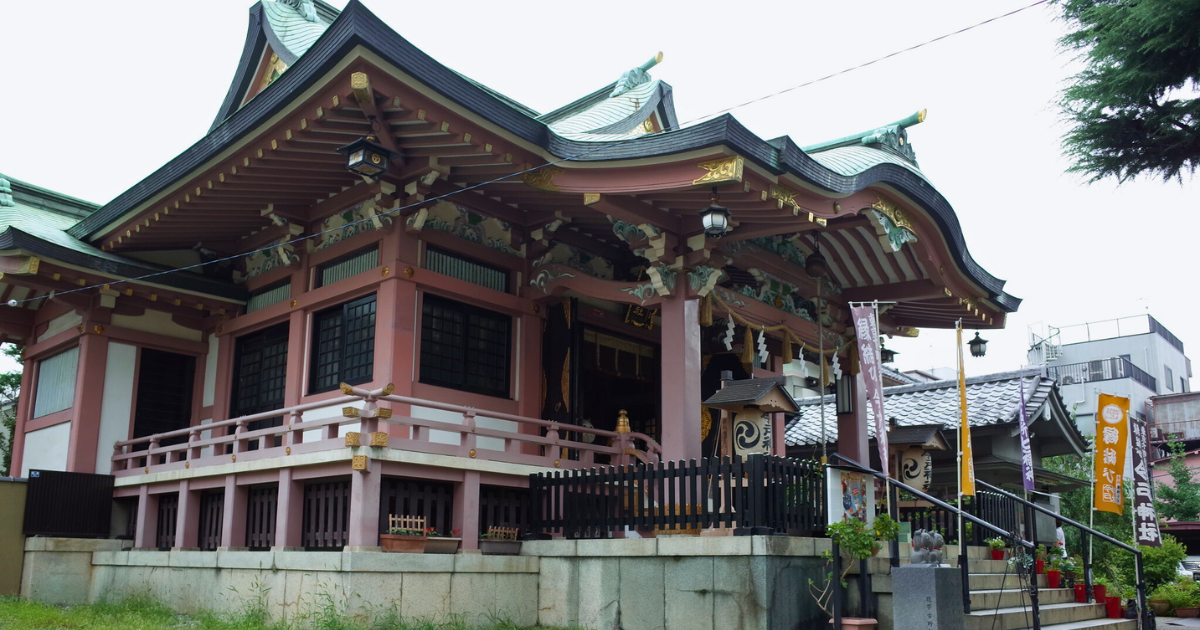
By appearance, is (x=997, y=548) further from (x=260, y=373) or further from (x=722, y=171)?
(x=260, y=373)

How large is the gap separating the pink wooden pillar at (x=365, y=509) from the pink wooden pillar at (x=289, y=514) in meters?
1.06

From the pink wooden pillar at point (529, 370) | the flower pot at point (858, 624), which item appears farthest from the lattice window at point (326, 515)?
the flower pot at point (858, 624)

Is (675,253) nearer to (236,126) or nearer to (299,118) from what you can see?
(299,118)

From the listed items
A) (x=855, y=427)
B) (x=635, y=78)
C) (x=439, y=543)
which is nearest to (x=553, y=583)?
(x=439, y=543)

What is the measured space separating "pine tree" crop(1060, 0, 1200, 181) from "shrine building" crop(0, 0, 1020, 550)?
6.68 ft

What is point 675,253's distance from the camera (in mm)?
11328

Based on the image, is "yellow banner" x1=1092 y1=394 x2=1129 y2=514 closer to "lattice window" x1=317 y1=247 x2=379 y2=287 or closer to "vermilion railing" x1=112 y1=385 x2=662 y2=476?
"vermilion railing" x1=112 y1=385 x2=662 y2=476

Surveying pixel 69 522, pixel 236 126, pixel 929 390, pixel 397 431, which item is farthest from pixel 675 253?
pixel 929 390

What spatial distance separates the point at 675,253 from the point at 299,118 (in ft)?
14.5

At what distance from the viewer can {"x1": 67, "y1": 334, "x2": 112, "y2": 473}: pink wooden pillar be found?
44.8 ft

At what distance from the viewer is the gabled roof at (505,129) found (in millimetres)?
8977

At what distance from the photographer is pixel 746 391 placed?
10.8 meters

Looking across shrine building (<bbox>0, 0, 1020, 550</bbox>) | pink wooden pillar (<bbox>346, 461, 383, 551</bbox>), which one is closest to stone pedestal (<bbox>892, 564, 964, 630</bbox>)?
shrine building (<bbox>0, 0, 1020, 550</bbox>)

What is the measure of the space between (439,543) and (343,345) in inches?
130
